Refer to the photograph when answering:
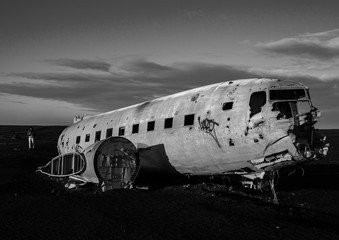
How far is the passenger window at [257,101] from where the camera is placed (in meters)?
15.1

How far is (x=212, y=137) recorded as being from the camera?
15758mm

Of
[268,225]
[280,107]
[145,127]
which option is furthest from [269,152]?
[145,127]

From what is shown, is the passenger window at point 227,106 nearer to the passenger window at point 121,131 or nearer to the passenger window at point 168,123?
the passenger window at point 168,123

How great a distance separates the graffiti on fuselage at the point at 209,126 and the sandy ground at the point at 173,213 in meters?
2.68

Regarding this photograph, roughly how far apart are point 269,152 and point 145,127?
7.53 meters

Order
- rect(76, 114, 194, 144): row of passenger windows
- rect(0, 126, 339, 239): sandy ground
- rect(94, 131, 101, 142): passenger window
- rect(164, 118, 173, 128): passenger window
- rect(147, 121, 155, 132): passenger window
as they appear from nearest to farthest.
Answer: rect(0, 126, 339, 239): sandy ground, rect(76, 114, 194, 144): row of passenger windows, rect(164, 118, 173, 128): passenger window, rect(147, 121, 155, 132): passenger window, rect(94, 131, 101, 142): passenger window

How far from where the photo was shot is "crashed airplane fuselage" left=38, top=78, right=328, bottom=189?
14.1 m

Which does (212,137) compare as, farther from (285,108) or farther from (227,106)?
(285,108)

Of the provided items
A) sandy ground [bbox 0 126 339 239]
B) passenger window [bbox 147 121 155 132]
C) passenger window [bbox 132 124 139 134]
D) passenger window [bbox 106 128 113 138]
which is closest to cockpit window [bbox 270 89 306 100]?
sandy ground [bbox 0 126 339 239]

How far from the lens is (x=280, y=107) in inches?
610

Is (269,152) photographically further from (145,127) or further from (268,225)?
(145,127)

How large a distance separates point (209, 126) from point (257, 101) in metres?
2.33

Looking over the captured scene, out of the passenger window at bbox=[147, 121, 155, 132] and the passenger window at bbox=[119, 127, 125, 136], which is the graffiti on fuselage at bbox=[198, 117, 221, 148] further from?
→ the passenger window at bbox=[119, 127, 125, 136]

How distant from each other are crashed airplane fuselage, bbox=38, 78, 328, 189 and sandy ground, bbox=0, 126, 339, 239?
1552 millimetres
